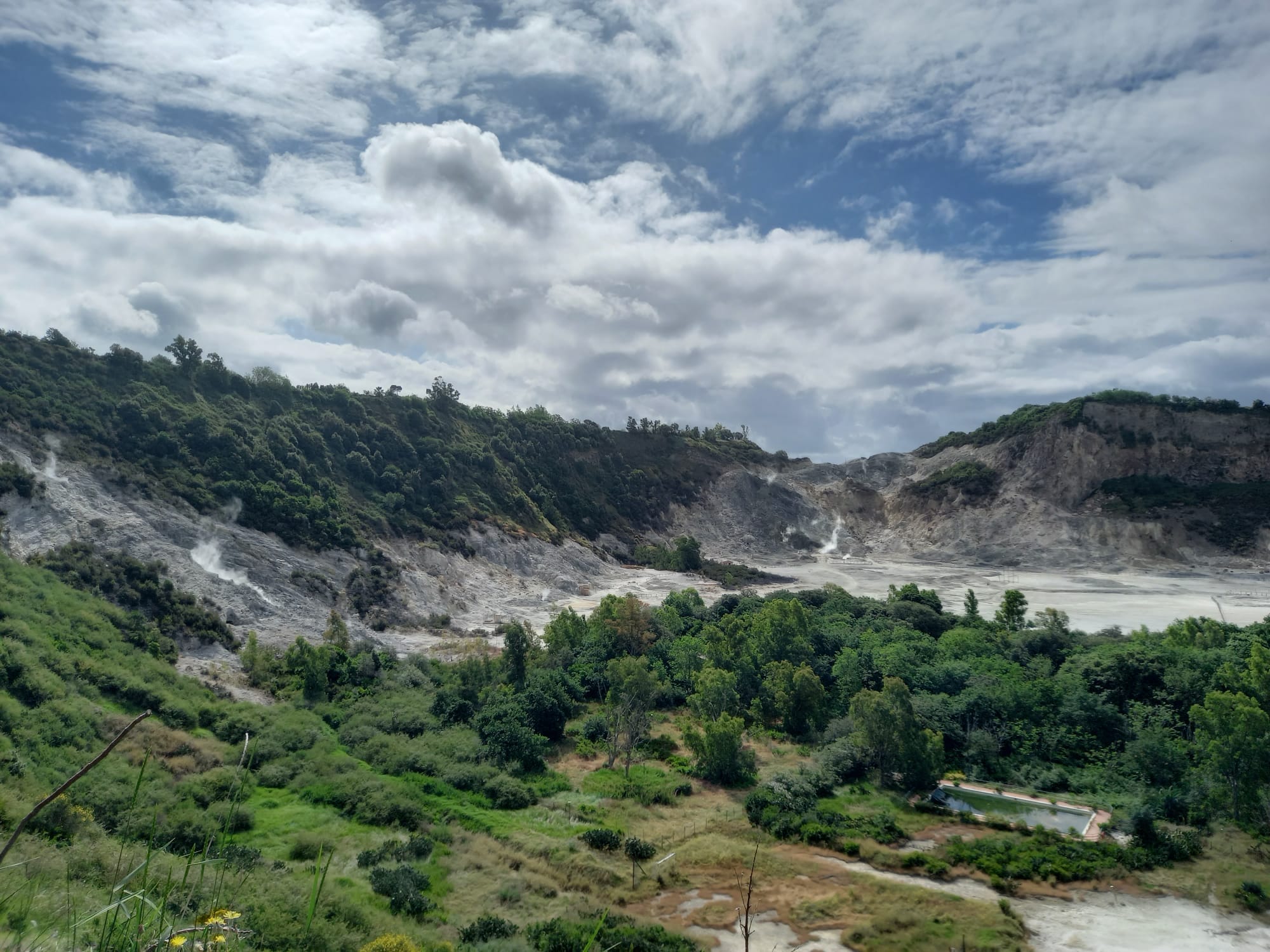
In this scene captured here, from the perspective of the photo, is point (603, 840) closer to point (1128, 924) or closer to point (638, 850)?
point (638, 850)

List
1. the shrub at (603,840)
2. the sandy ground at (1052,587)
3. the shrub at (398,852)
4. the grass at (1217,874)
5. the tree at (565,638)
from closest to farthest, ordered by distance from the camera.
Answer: the grass at (1217,874)
the shrub at (398,852)
the shrub at (603,840)
the tree at (565,638)
the sandy ground at (1052,587)

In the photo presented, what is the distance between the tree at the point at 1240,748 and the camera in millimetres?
23906

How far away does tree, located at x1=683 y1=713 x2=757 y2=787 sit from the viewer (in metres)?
29.8

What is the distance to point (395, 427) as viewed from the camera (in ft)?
271

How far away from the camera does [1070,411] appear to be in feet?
342

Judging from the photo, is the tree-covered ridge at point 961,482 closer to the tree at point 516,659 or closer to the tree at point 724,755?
the tree at point 516,659

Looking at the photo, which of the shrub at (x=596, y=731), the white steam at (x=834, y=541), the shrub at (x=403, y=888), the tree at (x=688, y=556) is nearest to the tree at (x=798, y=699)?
the shrub at (x=596, y=731)

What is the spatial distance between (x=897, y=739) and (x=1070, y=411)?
308 feet

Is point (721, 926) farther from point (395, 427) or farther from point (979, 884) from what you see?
point (395, 427)

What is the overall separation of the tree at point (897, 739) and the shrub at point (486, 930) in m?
16.9

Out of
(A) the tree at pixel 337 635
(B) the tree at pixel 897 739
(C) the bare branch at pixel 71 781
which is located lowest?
(B) the tree at pixel 897 739

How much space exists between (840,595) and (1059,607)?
2003cm

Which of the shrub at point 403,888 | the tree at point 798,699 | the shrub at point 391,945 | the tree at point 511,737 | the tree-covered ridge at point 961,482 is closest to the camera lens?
the shrub at point 391,945

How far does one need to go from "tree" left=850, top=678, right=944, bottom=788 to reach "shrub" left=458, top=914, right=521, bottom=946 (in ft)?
55.4
